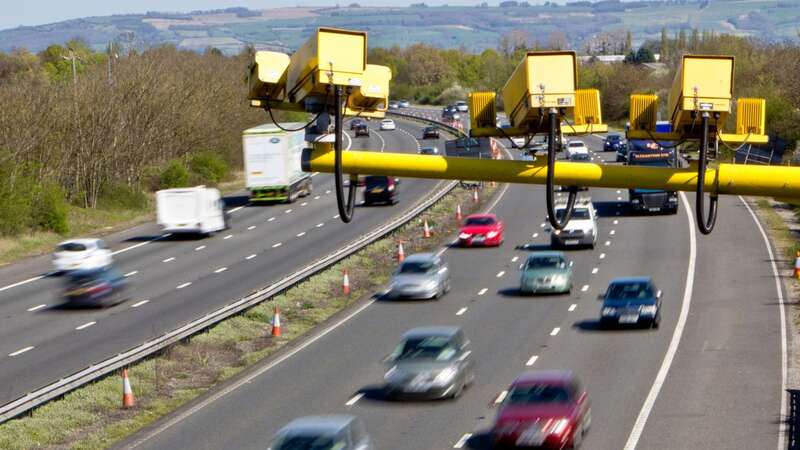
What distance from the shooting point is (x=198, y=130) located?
290 ft

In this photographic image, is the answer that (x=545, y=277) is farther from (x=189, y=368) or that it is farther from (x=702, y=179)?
(x=702, y=179)

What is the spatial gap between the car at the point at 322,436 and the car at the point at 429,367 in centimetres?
856

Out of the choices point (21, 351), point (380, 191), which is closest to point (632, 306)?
point (21, 351)

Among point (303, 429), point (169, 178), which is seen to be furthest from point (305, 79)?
point (169, 178)

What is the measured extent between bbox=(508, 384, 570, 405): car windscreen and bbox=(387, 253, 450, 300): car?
22.0m

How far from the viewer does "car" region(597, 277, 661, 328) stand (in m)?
43.1

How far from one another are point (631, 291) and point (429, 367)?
12.4m

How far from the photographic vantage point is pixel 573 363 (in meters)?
38.2

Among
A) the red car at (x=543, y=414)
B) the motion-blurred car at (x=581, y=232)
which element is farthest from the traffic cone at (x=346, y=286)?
the red car at (x=543, y=414)

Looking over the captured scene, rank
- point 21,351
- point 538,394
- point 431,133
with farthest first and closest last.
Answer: point 431,133
point 21,351
point 538,394

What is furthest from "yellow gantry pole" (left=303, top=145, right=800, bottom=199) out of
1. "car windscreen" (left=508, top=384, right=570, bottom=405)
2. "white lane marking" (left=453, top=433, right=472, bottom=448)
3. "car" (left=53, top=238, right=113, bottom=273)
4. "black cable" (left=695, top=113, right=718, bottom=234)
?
"car" (left=53, top=238, right=113, bottom=273)

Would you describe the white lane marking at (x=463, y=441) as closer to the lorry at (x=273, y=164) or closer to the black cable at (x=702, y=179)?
the black cable at (x=702, y=179)

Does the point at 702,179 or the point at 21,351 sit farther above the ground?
the point at 702,179

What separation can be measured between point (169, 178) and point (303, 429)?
63873 millimetres
